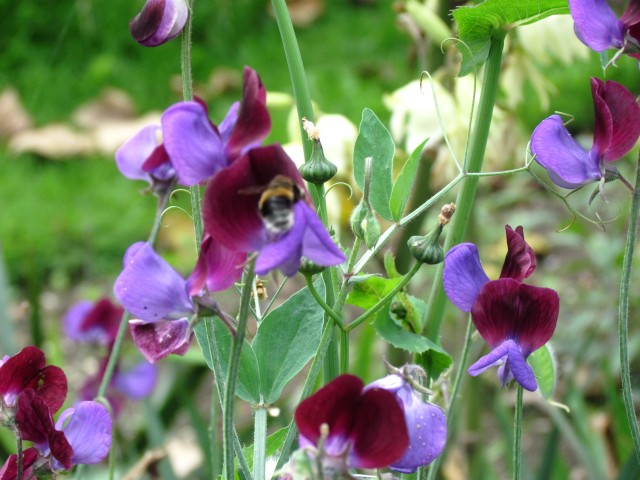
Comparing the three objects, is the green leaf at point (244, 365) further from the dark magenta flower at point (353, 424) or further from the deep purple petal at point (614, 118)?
the deep purple petal at point (614, 118)

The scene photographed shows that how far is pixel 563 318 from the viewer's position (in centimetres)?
229

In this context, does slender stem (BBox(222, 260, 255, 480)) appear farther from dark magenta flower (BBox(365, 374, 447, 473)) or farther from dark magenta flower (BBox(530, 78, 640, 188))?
dark magenta flower (BBox(530, 78, 640, 188))

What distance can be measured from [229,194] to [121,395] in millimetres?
1079

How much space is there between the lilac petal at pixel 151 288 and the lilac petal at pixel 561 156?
21 cm

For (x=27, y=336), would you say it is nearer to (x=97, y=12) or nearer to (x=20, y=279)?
(x=20, y=279)

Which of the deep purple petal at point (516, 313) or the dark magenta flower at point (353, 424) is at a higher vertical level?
the dark magenta flower at point (353, 424)

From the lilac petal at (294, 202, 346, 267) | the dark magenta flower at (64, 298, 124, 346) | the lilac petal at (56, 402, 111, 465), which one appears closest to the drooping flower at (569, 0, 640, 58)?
the lilac petal at (294, 202, 346, 267)

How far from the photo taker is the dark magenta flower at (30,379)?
518mm

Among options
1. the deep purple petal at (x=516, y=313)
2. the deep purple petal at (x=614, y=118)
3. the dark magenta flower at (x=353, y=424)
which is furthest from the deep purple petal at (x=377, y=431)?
the deep purple petal at (x=614, y=118)

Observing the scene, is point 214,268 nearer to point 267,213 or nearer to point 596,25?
point 267,213

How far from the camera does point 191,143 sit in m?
0.43

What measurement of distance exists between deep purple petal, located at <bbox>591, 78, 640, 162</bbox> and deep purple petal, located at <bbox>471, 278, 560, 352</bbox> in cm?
10

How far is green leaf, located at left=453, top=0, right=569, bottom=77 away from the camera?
0.62 metres

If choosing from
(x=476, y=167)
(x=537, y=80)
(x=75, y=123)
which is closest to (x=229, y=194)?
(x=476, y=167)
